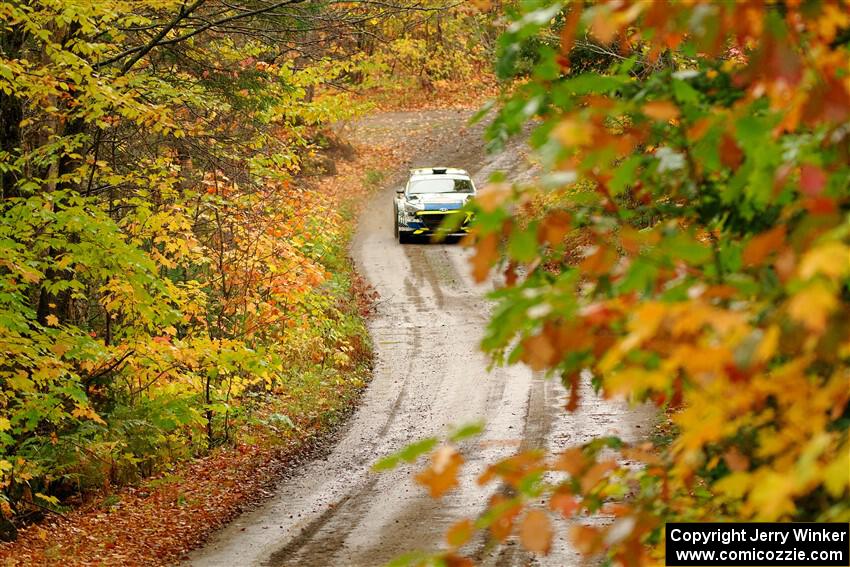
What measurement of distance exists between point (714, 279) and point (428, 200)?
23.4 meters

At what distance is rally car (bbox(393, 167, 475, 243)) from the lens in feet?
83.8

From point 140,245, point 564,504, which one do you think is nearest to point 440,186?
point 140,245

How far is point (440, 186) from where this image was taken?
26250 millimetres

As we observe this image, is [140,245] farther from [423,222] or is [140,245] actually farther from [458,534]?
[423,222]

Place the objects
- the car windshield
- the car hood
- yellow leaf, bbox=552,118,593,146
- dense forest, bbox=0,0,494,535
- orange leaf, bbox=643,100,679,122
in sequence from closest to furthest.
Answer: yellow leaf, bbox=552,118,593,146 < orange leaf, bbox=643,100,679,122 < dense forest, bbox=0,0,494,535 < the car hood < the car windshield

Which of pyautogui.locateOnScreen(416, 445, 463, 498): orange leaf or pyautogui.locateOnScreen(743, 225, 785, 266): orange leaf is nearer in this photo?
pyautogui.locateOnScreen(743, 225, 785, 266): orange leaf

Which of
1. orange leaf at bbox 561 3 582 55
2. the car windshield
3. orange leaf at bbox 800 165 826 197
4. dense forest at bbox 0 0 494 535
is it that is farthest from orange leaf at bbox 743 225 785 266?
the car windshield

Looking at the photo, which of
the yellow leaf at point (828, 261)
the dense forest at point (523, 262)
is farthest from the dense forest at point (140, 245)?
the yellow leaf at point (828, 261)

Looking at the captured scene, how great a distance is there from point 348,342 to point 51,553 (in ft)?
30.0

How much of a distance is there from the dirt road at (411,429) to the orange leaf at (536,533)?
1.80 ft

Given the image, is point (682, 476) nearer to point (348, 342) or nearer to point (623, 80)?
point (623, 80)

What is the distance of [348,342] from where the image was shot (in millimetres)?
18312

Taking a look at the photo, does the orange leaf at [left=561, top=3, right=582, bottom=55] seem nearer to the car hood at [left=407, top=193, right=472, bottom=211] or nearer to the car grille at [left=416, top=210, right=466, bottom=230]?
the car hood at [left=407, top=193, right=472, bottom=211]

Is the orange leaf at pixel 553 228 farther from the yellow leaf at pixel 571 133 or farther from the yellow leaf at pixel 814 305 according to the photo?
the yellow leaf at pixel 814 305
